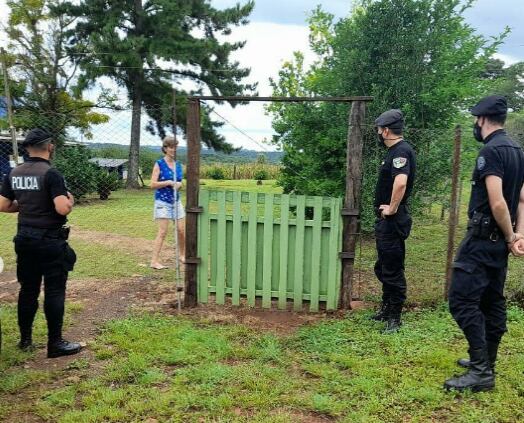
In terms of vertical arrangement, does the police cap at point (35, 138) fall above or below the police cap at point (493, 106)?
below

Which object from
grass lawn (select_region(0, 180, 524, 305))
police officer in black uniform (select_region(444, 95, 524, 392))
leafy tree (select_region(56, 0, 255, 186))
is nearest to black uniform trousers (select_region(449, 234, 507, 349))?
police officer in black uniform (select_region(444, 95, 524, 392))

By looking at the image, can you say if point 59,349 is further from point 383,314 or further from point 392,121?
point 392,121

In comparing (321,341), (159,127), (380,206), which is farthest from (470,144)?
(159,127)

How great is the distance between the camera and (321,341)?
13.4ft

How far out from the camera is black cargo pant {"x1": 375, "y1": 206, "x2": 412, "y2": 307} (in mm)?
4168

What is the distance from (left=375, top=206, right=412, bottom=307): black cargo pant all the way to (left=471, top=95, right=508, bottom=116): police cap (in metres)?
1.22

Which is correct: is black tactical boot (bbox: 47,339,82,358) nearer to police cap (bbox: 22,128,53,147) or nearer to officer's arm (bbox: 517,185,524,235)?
police cap (bbox: 22,128,53,147)

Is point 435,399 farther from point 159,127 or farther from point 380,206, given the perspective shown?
point 159,127

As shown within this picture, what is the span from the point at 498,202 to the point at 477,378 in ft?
4.15

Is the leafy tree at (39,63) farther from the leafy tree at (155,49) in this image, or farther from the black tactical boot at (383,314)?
the black tactical boot at (383,314)

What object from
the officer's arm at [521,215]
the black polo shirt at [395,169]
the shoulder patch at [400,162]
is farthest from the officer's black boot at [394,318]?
the officer's arm at [521,215]

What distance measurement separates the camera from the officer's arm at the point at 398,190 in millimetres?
3998

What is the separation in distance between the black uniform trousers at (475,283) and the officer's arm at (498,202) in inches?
7.1

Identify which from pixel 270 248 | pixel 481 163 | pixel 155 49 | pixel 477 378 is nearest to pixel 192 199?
pixel 270 248
